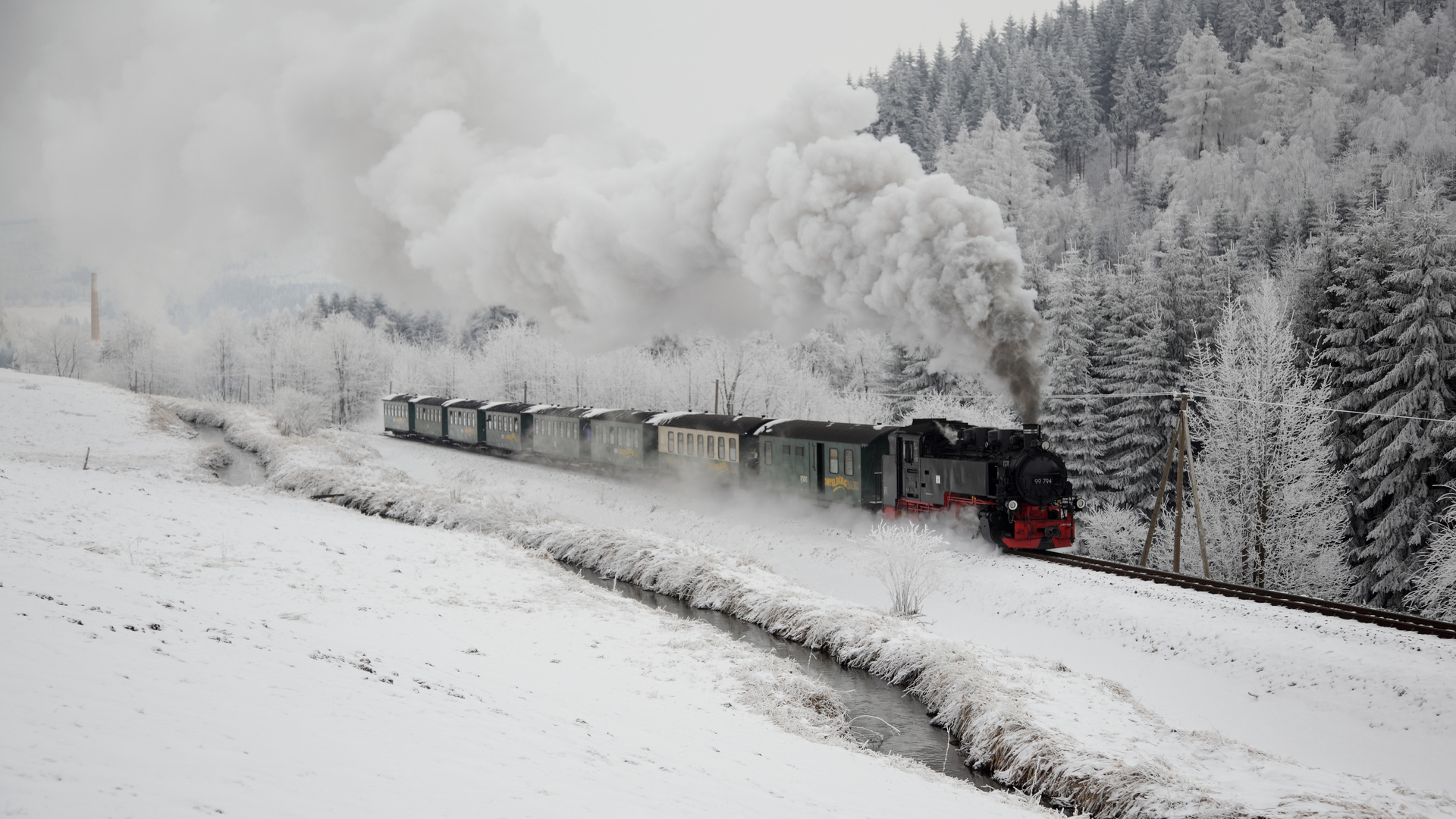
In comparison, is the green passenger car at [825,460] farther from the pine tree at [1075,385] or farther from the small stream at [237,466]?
the small stream at [237,466]

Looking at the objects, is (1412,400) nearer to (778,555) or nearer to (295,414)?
(778,555)

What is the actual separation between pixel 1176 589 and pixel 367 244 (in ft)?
76.6

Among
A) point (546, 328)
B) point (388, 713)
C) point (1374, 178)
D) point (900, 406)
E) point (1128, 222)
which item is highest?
point (1128, 222)

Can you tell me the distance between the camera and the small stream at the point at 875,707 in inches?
383

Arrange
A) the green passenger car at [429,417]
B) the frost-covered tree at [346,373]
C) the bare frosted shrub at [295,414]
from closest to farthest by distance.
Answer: the bare frosted shrub at [295,414]
the green passenger car at [429,417]
the frost-covered tree at [346,373]

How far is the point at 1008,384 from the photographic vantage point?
1762cm

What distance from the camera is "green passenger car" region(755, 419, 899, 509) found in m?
20.5

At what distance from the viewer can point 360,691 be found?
22.3 ft

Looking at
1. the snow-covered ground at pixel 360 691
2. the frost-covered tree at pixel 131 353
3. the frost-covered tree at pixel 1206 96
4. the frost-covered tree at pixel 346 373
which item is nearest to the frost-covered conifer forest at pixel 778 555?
the snow-covered ground at pixel 360 691

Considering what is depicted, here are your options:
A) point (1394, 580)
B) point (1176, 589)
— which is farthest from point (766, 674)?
point (1394, 580)

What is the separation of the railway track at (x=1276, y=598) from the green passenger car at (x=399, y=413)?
36.9 m

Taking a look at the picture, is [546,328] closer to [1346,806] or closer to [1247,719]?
[1247,719]

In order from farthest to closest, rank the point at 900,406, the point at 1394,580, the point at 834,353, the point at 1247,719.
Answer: the point at 834,353
the point at 900,406
the point at 1394,580
the point at 1247,719

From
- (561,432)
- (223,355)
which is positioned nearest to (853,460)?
(561,432)
